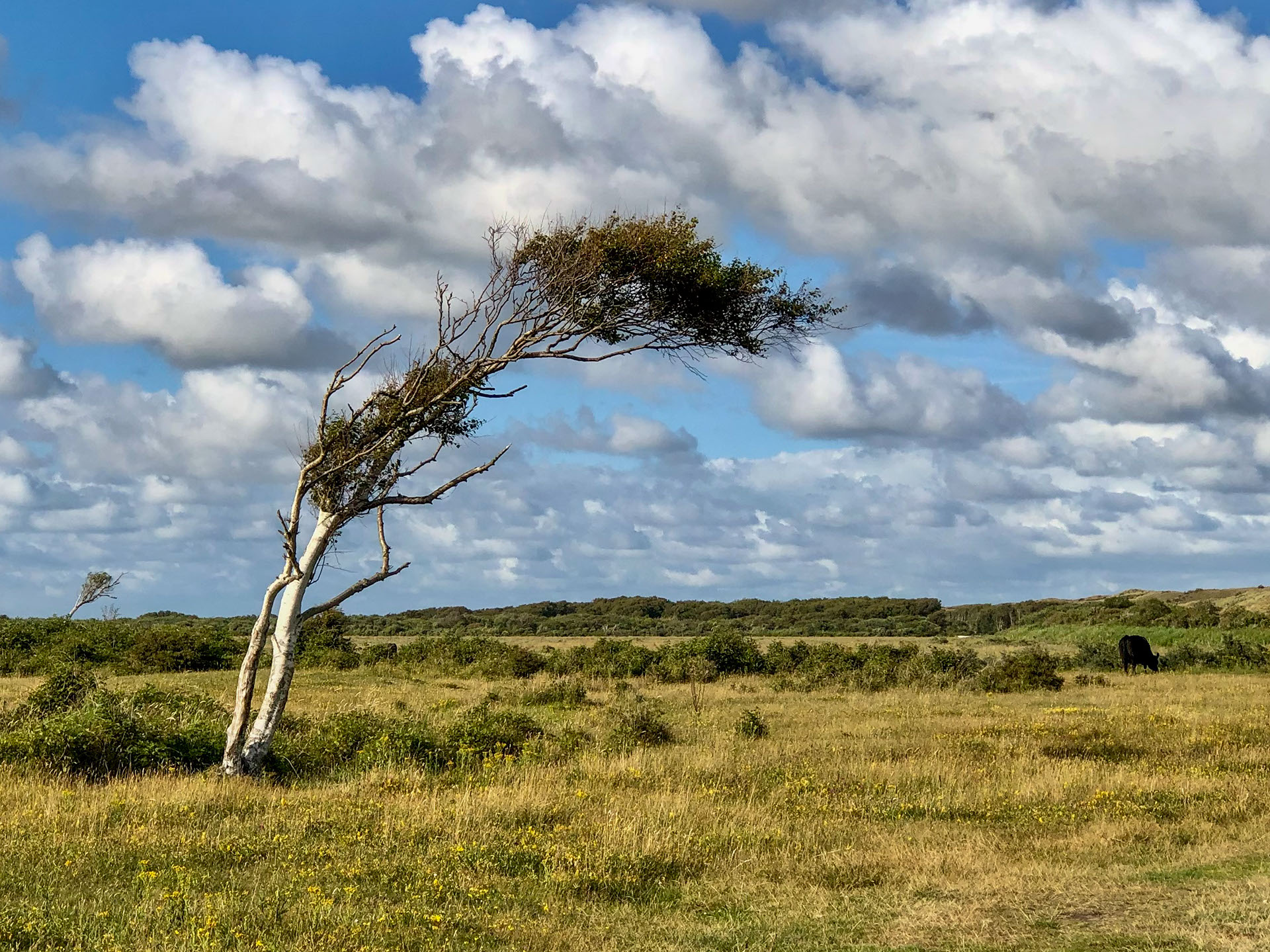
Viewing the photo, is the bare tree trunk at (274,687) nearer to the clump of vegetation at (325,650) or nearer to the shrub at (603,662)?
the shrub at (603,662)

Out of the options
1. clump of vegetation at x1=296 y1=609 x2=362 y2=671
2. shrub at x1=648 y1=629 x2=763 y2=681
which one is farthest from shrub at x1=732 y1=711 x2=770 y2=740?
clump of vegetation at x1=296 y1=609 x2=362 y2=671

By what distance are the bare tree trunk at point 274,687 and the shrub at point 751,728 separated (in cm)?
925

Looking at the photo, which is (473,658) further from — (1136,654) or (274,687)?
(274,687)

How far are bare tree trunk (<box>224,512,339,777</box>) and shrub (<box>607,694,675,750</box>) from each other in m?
5.89

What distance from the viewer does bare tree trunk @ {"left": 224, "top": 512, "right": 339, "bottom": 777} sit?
54.0 ft

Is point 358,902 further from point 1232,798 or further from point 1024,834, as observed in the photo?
point 1232,798

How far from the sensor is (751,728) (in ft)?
72.9

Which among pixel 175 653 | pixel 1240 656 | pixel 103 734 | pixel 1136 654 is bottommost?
pixel 1240 656

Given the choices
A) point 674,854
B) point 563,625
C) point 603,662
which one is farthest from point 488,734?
point 563,625

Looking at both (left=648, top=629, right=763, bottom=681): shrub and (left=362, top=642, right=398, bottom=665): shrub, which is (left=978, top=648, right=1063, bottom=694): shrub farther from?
(left=362, top=642, right=398, bottom=665): shrub

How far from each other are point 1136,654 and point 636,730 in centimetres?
2993

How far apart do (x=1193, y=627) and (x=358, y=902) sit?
214 ft

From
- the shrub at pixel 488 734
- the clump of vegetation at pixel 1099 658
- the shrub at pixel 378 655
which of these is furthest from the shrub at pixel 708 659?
the shrub at pixel 488 734

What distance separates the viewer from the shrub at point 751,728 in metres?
22.0
